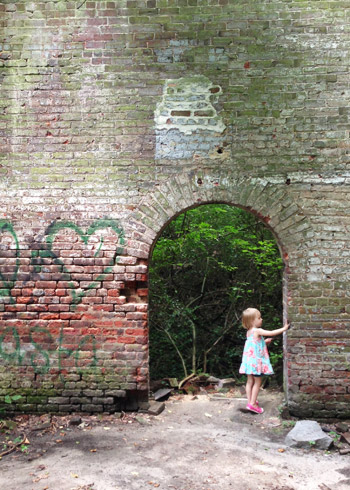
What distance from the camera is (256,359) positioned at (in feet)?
15.3

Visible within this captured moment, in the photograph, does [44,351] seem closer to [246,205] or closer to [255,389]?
[255,389]

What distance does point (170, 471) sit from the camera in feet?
11.5

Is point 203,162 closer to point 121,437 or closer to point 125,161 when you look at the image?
point 125,161

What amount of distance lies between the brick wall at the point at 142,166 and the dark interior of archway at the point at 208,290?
7.91 ft

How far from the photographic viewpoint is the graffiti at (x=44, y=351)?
15.1 feet

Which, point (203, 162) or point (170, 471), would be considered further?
point (203, 162)

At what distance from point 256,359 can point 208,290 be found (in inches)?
119

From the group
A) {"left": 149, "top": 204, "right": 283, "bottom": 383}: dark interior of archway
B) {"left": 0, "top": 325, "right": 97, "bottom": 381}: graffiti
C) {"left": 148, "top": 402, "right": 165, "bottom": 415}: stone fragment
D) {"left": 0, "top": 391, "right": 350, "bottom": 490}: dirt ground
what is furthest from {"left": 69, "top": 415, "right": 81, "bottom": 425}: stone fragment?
{"left": 149, "top": 204, "right": 283, "bottom": 383}: dark interior of archway

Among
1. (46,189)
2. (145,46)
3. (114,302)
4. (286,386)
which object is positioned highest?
(145,46)

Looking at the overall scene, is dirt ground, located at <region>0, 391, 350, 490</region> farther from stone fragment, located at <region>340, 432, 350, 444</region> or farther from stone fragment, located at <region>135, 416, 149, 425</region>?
stone fragment, located at <region>340, 432, 350, 444</region>

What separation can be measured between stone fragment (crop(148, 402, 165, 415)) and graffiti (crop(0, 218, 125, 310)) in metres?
1.44

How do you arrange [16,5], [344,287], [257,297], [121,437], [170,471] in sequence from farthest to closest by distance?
[257,297] → [16,5] → [344,287] → [121,437] → [170,471]

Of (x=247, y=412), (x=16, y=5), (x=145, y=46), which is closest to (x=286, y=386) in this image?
(x=247, y=412)

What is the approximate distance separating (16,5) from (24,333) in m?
3.72
